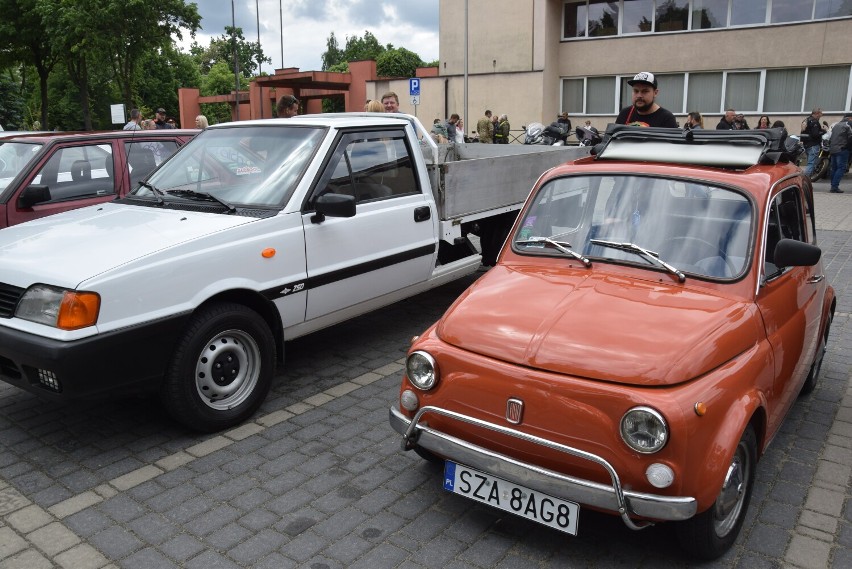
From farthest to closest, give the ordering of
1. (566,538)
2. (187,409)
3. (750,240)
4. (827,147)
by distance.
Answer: (827,147), (187,409), (750,240), (566,538)

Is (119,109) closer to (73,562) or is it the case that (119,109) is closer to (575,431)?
(73,562)

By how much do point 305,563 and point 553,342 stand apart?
1.51 m

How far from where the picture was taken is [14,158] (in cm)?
717

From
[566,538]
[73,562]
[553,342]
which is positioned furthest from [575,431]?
[73,562]

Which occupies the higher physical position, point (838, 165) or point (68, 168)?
point (68, 168)

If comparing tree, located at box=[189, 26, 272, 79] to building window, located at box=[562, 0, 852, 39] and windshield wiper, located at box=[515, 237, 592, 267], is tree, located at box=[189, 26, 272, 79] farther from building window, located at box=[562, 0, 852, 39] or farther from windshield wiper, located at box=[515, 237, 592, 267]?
windshield wiper, located at box=[515, 237, 592, 267]

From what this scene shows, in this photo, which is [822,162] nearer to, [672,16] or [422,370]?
[672,16]

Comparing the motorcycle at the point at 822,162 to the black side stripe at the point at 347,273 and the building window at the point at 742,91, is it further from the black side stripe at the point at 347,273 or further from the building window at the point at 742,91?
the black side stripe at the point at 347,273

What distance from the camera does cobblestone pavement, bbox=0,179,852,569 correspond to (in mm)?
3256

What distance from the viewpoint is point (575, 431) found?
290cm

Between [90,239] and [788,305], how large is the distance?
4183 mm

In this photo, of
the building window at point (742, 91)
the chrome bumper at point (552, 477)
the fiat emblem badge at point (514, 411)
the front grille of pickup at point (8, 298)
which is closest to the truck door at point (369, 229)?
the front grille of pickup at point (8, 298)

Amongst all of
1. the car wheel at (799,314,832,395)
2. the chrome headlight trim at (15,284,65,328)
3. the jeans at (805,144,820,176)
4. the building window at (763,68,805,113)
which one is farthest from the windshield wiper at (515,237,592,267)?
the building window at (763,68,805,113)

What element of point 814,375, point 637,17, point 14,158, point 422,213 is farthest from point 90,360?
point 637,17
